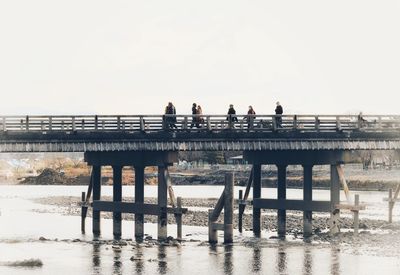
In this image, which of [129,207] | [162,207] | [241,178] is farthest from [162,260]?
[241,178]

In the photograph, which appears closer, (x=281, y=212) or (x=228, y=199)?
(x=228, y=199)

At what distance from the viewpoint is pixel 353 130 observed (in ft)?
187

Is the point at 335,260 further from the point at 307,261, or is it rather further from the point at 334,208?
the point at 334,208

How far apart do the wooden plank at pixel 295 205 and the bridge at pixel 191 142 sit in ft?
0.16

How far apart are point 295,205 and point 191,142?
6666mm

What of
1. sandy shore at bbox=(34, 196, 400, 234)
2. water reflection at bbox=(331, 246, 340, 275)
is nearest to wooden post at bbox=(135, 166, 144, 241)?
sandy shore at bbox=(34, 196, 400, 234)

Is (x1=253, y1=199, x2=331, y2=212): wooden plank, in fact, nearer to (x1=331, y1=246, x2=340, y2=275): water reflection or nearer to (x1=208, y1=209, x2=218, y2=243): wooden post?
(x1=331, y1=246, x2=340, y2=275): water reflection

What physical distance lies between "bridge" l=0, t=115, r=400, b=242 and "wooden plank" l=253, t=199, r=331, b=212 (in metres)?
0.05

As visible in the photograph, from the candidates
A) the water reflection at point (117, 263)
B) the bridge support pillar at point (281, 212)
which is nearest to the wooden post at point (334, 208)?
the bridge support pillar at point (281, 212)

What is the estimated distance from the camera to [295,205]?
57062 millimetres

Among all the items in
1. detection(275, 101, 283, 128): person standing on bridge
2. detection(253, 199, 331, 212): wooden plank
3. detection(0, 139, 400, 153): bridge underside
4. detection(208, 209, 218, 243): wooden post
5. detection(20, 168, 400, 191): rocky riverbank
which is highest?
detection(275, 101, 283, 128): person standing on bridge

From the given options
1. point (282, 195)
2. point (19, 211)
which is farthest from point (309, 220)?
point (19, 211)

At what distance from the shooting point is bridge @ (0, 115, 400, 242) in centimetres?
5275

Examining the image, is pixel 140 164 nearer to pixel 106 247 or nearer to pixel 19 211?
pixel 106 247
